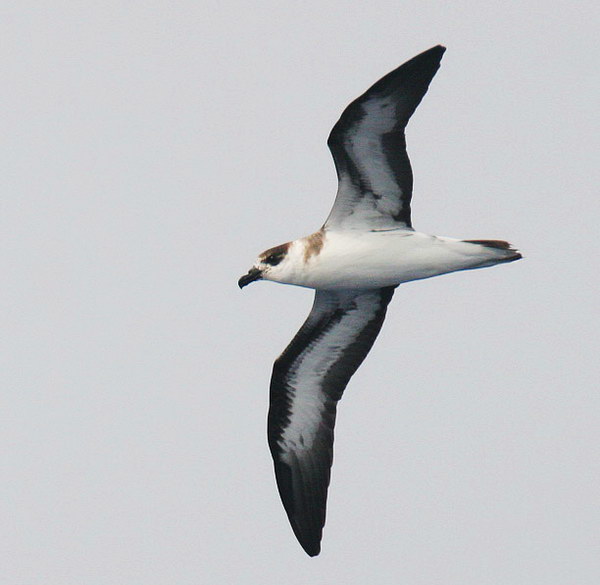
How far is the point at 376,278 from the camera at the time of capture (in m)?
17.1

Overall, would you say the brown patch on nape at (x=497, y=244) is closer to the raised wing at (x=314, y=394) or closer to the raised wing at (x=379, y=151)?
the raised wing at (x=379, y=151)

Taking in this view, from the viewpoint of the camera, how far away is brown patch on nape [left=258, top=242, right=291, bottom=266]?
56.2 ft

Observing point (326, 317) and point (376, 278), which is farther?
point (326, 317)

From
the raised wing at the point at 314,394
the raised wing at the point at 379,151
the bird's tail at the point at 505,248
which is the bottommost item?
the raised wing at the point at 314,394

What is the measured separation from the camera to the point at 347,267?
1700 cm

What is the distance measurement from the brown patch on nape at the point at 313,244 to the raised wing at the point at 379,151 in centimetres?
18

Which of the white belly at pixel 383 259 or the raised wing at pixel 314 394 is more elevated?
the white belly at pixel 383 259

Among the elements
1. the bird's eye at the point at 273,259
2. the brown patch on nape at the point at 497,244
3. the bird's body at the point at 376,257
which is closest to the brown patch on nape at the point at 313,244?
the bird's body at the point at 376,257

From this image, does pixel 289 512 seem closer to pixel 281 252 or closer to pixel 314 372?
pixel 314 372

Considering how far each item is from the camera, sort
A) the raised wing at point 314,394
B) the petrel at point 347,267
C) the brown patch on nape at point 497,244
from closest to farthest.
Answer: the petrel at point 347,267
the brown patch on nape at point 497,244
the raised wing at point 314,394

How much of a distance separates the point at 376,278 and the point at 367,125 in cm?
233

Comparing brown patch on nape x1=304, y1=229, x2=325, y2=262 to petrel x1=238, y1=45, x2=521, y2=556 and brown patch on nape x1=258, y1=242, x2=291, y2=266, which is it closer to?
petrel x1=238, y1=45, x2=521, y2=556

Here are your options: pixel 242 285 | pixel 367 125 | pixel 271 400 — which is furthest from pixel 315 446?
pixel 367 125

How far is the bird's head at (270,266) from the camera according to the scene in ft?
56.2
